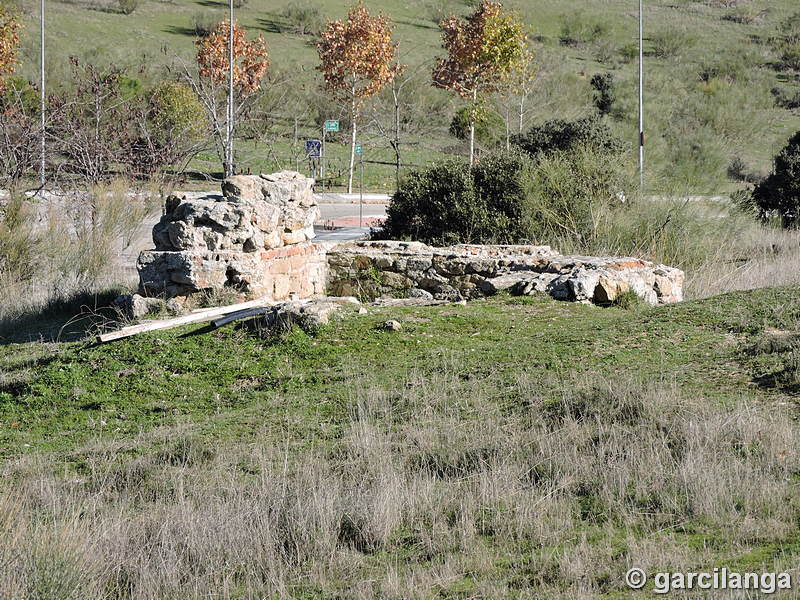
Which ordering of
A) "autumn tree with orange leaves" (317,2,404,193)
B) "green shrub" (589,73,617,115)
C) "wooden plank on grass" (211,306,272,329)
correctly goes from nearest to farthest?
"wooden plank on grass" (211,306,272,329), "autumn tree with orange leaves" (317,2,404,193), "green shrub" (589,73,617,115)

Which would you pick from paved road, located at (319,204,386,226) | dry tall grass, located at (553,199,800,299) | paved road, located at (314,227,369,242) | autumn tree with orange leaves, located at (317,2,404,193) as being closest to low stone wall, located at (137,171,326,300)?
dry tall grass, located at (553,199,800,299)

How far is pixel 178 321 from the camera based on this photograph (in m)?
10.7

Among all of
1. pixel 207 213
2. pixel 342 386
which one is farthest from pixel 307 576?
pixel 207 213

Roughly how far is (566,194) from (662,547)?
42.4 ft

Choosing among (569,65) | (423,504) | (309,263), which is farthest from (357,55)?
(423,504)

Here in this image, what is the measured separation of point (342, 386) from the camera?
8656 millimetres

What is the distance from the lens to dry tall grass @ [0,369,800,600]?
4.60 m

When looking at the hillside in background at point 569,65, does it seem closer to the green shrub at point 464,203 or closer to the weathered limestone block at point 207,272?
the green shrub at point 464,203

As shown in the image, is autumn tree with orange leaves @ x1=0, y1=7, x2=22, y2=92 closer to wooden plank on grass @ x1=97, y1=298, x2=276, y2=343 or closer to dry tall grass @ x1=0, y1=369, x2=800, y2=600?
wooden plank on grass @ x1=97, y1=298, x2=276, y2=343

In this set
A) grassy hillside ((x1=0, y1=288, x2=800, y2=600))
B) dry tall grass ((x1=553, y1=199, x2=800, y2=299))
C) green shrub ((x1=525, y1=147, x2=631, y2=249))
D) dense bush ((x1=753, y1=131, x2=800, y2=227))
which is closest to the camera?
grassy hillside ((x1=0, y1=288, x2=800, y2=600))

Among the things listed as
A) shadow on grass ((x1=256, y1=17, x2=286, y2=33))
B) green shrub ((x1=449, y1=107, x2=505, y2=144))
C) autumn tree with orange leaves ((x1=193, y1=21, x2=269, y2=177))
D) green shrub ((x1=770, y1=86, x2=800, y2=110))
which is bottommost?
green shrub ((x1=449, y1=107, x2=505, y2=144))

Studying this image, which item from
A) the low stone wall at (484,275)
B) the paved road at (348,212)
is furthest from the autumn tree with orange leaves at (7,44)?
the low stone wall at (484,275)

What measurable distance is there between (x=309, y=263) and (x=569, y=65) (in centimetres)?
5343

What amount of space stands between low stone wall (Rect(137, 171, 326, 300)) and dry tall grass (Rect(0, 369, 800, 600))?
4571 millimetres
